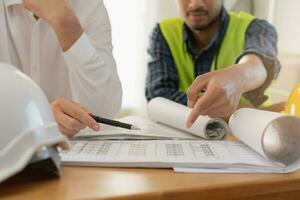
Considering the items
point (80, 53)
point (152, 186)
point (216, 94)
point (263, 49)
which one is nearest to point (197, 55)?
point (263, 49)

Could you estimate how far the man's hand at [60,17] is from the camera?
79 centimetres

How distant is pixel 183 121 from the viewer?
0.71 meters

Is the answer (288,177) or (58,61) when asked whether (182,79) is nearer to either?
(58,61)

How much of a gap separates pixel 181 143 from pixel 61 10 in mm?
407


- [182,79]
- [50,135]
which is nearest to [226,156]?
[50,135]

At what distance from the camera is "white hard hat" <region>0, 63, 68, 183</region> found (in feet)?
1.20

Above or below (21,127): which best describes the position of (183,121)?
below

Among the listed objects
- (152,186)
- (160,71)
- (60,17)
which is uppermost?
(60,17)

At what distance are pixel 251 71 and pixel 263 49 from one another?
218 mm

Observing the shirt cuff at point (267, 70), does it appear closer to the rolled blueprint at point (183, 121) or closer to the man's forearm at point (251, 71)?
the man's forearm at point (251, 71)

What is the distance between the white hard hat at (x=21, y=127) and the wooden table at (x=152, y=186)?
0.03 metres

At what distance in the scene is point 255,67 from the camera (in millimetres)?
884

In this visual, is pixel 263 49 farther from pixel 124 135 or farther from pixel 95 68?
pixel 124 135

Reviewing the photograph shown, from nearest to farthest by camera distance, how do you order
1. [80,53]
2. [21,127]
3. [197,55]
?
[21,127], [80,53], [197,55]
